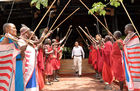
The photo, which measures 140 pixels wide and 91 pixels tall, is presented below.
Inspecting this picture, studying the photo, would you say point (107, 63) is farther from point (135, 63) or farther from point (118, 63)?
point (135, 63)

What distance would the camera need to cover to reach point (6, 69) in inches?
112

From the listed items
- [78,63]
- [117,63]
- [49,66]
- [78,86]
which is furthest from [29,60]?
[78,63]

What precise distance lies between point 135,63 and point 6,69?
9.28 ft

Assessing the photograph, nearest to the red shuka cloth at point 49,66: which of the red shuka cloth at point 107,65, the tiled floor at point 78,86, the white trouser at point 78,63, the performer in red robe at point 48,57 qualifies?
the performer in red robe at point 48,57

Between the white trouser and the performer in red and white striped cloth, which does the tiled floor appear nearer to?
the white trouser

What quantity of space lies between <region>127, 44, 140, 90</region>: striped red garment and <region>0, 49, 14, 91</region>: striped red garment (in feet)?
8.98

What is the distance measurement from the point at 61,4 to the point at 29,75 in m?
7.89

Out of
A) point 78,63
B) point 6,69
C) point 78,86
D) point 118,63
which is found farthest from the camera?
point 78,63

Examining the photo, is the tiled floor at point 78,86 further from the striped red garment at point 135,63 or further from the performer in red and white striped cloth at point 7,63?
the performer in red and white striped cloth at point 7,63

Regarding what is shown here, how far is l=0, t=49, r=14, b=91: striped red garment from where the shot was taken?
277cm

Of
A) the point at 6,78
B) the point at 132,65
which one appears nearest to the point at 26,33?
the point at 6,78

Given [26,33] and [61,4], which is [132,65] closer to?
[26,33]

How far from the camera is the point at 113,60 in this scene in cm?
486

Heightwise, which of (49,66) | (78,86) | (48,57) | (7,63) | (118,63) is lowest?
(78,86)
